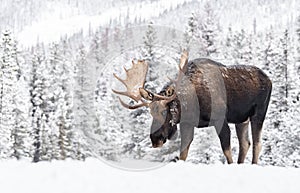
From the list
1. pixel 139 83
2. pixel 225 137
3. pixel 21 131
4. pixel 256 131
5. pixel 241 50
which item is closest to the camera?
pixel 225 137

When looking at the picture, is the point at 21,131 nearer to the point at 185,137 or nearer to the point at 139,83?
the point at 139,83

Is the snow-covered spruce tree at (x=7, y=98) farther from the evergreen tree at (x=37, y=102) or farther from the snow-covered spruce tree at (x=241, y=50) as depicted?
the snow-covered spruce tree at (x=241, y=50)

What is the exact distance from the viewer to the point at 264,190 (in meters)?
6.80

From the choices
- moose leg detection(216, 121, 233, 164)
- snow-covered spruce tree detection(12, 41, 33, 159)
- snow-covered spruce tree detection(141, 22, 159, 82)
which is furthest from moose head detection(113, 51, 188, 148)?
snow-covered spruce tree detection(12, 41, 33, 159)

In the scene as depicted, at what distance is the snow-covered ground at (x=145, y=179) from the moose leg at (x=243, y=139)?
588 millimetres

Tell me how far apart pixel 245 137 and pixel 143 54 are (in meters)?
15.2

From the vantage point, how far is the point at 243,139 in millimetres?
8438

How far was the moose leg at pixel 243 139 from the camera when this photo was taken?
8.38 meters

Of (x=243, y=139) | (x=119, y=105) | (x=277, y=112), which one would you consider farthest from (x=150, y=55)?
(x=243, y=139)

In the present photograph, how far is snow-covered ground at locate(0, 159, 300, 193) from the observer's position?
665 centimetres

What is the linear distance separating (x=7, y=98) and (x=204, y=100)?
25747 mm

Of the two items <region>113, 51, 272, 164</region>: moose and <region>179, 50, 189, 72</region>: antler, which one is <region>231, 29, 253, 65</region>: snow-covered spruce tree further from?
<region>179, 50, 189, 72</region>: antler

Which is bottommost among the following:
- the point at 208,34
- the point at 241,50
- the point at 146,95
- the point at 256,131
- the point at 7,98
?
the point at 7,98

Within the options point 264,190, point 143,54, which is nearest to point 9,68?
point 143,54
